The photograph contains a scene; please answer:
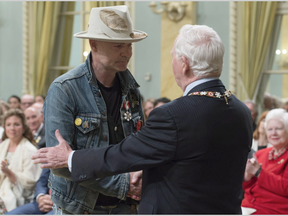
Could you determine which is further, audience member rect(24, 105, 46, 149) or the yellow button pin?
audience member rect(24, 105, 46, 149)

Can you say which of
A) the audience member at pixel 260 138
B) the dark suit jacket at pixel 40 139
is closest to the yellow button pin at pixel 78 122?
the audience member at pixel 260 138

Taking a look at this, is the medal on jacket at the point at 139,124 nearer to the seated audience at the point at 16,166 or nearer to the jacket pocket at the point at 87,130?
the jacket pocket at the point at 87,130

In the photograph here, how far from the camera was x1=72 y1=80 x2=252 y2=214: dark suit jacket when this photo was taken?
5.16ft

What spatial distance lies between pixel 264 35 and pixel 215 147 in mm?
6406

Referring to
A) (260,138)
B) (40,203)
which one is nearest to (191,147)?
(40,203)

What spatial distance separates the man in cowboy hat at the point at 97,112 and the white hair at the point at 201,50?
1.41ft

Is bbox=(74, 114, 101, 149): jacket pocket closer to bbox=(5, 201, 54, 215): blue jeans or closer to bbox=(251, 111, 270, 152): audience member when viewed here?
bbox=(5, 201, 54, 215): blue jeans

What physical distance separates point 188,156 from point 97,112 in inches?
23.1

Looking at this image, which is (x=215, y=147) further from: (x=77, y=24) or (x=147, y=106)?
(x=77, y=24)

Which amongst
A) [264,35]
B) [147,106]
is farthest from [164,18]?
[147,106]

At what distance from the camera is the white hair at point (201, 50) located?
162 centimetres

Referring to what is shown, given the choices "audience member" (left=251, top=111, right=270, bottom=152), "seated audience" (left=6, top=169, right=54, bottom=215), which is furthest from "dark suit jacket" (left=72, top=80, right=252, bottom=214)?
"audience member" (left=251, top=111, right=270, bottom=152)

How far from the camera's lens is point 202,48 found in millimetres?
1615

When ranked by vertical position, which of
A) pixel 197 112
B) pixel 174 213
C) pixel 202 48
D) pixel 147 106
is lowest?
pixel 147 106
